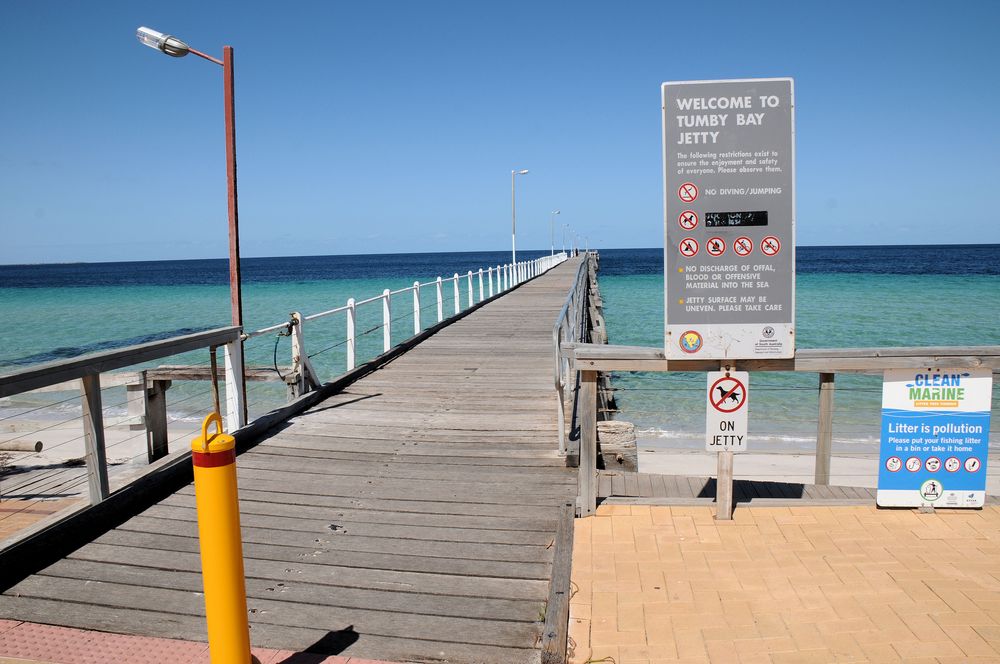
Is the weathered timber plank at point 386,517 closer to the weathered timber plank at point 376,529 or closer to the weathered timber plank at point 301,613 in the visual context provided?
the weathered timber plank at point 376,529

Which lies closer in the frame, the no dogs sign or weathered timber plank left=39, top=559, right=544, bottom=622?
weathered timber plank left=39, top=559, right=544, bottom=622

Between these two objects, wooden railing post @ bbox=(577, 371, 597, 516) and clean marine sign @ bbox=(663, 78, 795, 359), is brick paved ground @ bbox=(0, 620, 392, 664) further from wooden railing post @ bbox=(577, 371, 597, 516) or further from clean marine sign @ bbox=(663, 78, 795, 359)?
clean marine sign @ bbox=(663, 78, 795, 359)

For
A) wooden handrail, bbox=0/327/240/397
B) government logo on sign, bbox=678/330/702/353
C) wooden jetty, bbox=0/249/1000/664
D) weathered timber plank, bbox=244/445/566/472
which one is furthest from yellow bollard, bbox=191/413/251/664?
weathered timber plank, bbox=244/445/566/472

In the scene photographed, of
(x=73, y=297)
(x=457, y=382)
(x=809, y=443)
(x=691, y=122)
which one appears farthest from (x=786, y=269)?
(x=73, y=297)

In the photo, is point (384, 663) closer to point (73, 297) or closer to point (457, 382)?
point (457, 382)

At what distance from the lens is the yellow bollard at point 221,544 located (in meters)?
2.57

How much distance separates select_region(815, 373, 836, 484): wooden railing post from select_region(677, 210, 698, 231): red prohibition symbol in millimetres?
1256

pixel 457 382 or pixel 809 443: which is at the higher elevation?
pixel 457 382

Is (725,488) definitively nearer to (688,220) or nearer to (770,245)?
(770,245)

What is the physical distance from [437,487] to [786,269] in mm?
2775

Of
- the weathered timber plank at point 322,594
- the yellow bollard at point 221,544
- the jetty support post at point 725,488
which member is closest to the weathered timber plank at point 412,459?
the jetty support post at point 725,488

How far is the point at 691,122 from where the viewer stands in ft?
13.5

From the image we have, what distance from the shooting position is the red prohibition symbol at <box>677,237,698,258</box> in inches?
165

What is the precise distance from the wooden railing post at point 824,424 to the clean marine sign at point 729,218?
1.60 feet
